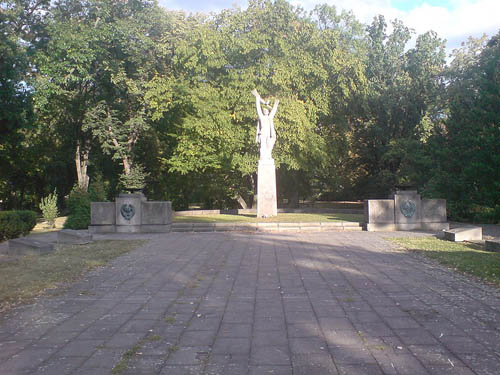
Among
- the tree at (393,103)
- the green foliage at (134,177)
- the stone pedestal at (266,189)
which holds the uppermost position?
the tree at (393,103)

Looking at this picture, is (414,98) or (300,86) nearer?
(300,86)

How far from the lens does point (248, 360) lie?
13.8 ft

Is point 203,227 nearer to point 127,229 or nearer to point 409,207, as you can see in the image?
point 127,229

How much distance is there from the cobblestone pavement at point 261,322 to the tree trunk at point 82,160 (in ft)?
85.8

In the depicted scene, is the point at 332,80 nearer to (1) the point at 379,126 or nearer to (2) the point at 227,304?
(1) the point at 379,126

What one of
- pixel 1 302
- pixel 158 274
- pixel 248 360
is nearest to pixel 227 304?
pixel 248 360

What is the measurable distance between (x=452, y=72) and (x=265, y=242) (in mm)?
23418

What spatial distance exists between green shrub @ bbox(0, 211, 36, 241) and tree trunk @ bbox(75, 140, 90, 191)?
17693 millimetres

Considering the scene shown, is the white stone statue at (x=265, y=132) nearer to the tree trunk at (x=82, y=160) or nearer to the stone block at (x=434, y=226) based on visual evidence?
the stone block at (x=434, y=226)

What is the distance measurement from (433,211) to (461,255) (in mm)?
7044

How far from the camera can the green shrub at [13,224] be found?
15.2 meters

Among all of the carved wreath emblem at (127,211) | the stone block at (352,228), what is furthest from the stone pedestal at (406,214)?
the carved wreath emblem at (127,211)

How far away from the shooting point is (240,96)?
26938 mm

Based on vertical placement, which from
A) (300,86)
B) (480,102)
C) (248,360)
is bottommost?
(248,360)
